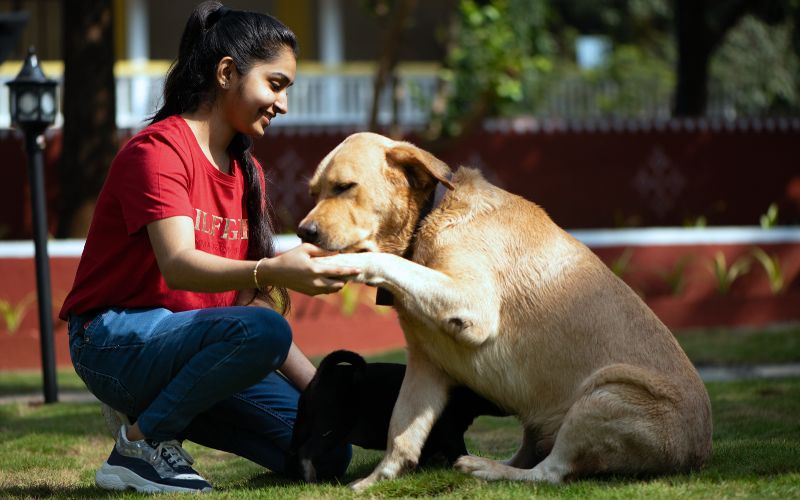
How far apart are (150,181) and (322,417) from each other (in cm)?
127

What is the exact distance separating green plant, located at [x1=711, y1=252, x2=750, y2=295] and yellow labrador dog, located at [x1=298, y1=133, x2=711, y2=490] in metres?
7.46

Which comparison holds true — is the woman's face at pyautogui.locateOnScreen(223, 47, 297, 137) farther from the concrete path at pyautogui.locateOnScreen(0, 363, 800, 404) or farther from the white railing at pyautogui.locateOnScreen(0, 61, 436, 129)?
the white railing at pyautogui.locateOnScreen(0, 61, 436, 129)

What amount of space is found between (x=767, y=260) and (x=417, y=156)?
831 cm

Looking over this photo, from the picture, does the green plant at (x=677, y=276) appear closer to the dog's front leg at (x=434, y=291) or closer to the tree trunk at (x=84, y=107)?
the tree trunk at (x=84, y=107)

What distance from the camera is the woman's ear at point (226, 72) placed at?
4.42m

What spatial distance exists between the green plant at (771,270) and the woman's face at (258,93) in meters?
8.57

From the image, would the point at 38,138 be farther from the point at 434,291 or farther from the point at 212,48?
the point at 434,291

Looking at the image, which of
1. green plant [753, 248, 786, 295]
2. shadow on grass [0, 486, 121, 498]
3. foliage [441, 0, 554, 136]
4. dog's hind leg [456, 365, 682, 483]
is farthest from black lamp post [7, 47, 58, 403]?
green plant [753, 248, 786, 295]

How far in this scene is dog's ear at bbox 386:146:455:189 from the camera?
457 cm

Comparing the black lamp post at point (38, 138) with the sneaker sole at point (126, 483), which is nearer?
A: the sneaker sole at point (126, 483)

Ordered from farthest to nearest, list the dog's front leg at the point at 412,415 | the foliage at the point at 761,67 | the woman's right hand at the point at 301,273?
the foliage at the point at 761,67, the dog's front leg at the point at 412,415, the woman's right hand at the point at 301,273

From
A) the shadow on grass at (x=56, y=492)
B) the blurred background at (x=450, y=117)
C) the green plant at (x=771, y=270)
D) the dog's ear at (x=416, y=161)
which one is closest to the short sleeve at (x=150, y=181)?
the dog's ear at (x=416, y=161)

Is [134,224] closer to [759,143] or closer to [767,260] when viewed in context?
[767,260]

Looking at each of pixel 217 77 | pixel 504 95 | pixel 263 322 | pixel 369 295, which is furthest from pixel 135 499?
pixel 504 95
